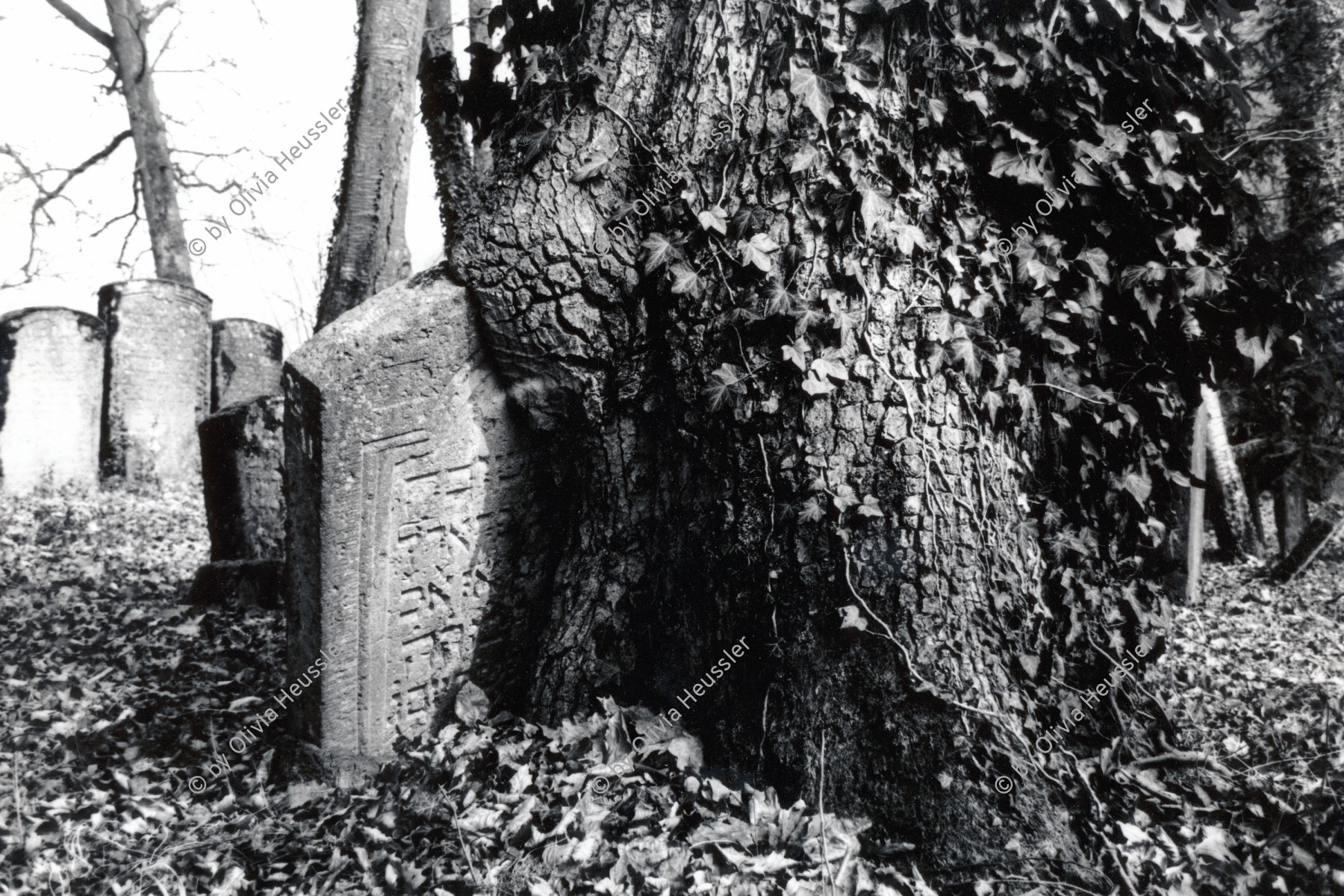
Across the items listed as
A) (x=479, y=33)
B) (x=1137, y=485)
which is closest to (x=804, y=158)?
(x=1137, y=485)

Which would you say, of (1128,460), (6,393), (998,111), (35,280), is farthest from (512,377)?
(35,280)

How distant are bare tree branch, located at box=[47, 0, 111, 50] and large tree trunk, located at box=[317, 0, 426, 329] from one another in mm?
9361

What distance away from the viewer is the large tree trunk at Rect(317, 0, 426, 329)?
214 inches

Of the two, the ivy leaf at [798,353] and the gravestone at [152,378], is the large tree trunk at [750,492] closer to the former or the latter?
the ivy leaf at [798,353]

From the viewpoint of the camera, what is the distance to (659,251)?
2.85m

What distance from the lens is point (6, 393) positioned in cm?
755

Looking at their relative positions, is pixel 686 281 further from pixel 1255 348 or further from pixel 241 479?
pixel 241 479

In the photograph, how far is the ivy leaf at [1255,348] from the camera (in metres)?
2.94

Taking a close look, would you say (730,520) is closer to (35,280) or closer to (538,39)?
(538,39)

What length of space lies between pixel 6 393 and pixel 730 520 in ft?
25.5

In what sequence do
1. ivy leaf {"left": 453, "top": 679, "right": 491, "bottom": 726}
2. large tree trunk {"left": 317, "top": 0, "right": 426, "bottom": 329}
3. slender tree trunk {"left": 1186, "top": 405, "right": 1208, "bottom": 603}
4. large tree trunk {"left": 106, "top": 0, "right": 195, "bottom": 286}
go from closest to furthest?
ivy leaf {"left": 453, "top": 679, "right": 491, "bottom": 726}, large tree trunk {"left": 317, "top": 0, "right": 426, "bottom": 329}, slender tree trunk {"left": 1186, "top": 405, "right": 1208, "bottom": 603}, large tree trunk {"left": 106, "top": 0, "right": 195, "bottom": 286}

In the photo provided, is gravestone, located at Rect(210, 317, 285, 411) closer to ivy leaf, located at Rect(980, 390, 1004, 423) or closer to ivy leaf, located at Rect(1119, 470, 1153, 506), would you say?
ivy leaf, located at Rect(980, 390, 1004, 423)

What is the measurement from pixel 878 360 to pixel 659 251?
81 centimetres

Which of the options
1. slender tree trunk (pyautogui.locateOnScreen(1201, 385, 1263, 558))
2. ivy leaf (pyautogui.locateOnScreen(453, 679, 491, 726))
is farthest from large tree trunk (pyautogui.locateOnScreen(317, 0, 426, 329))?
slender tree trunk (pyautogui.locateOnScreen(1201, 385, 1263, 558))
